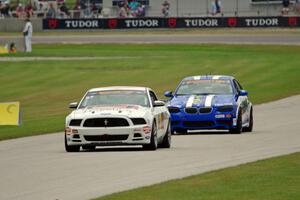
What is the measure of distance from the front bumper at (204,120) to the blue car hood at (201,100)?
0.23 meters

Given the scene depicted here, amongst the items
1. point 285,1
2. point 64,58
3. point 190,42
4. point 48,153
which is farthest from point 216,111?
point 285,1

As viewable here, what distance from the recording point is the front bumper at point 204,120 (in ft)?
81.5

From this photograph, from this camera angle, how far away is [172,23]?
82.5 meters

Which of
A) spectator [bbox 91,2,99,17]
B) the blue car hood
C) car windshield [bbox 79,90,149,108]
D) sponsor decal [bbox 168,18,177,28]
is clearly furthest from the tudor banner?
car windshield [bbox 79,90,149,108]

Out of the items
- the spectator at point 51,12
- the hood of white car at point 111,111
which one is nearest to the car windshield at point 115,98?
the hood of white car at point 111,111

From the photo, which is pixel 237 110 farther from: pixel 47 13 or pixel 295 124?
pixel 47 13

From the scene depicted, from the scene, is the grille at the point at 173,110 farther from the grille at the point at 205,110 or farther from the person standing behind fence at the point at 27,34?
the person standing behind fence at the point at 27,34

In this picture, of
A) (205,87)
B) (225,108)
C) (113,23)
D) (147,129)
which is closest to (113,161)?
(147,129)

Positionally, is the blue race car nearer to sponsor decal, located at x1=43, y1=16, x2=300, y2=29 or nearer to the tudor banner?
sponsor decal, located at x1=43, y1=16, x2=300, y2=29

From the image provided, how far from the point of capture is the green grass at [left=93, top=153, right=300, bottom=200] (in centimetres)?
1325

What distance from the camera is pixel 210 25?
81.9 metres

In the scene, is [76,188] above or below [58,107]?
above

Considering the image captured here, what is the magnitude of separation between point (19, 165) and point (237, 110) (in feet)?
26.7

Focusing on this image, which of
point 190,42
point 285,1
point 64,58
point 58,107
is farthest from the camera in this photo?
point 285,1
